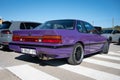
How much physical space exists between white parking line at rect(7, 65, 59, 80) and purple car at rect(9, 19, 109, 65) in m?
0.48

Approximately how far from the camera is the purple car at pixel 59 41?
4.25 m

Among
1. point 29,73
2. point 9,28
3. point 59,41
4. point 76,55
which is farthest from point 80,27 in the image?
point 9,28

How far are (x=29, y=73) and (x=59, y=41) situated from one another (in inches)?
46.5

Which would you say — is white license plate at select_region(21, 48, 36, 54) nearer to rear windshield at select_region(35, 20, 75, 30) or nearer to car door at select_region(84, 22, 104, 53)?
rear windshield at select_region(35, 20, 75, 30)

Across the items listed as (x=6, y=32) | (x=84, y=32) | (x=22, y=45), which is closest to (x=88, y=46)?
(x=84, y=32)

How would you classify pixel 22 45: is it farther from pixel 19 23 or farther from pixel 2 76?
pixel 19 23

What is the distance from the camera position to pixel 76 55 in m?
5.14

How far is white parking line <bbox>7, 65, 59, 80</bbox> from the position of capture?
3.71 metres

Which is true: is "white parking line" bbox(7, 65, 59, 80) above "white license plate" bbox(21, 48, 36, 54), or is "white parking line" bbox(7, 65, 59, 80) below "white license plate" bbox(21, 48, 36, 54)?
below

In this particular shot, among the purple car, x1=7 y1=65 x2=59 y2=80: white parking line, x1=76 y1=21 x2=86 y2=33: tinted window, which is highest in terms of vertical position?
x1=76 y1=21 x2=86 y2=33: tinted window

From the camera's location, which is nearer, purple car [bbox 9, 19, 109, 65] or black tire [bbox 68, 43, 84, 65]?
purple car [bbox 9, 19, 109, 65]

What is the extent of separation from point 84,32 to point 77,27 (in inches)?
18.6

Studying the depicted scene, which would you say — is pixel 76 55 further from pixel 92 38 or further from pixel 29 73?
pixel 29 73

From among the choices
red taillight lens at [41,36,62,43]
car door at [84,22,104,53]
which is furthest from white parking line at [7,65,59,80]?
car door at [84,22,104,53]
